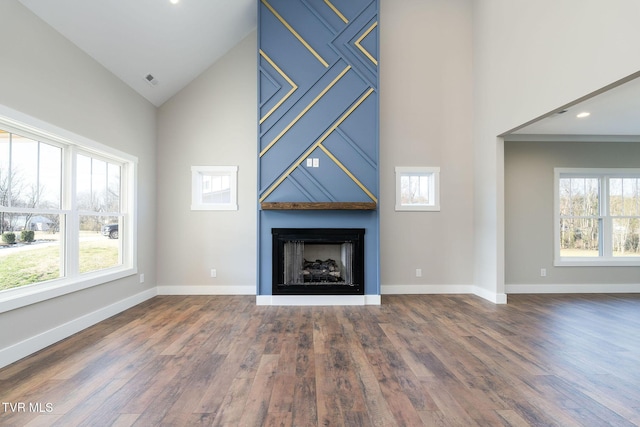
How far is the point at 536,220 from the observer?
208 inches

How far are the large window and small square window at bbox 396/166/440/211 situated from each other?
6.76ft

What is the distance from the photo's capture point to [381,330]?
3469mm

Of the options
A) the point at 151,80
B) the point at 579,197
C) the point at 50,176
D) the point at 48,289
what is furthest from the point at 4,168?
the point at 579,197

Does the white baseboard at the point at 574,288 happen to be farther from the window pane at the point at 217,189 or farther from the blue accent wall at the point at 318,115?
the window pane at the point at 217,189

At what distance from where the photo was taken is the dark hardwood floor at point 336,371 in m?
1.95

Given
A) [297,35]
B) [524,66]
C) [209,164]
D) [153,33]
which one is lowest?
[209,164]

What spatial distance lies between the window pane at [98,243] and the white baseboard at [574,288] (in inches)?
232

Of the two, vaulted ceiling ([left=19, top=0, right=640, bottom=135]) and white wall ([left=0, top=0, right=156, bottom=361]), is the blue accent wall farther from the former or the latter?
white wall ([left=0, top=0, right=156, bottom=361])

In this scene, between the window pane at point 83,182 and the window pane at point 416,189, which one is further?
the window pane at point 416,189

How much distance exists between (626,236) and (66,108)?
8.06 metres

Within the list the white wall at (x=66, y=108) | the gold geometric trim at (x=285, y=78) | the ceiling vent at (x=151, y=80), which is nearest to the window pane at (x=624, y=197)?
the gold geometric trim at (x=285, y=78)

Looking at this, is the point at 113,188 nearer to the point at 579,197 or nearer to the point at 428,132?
the point at 428,132

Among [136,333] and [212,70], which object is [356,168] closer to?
[212,70]

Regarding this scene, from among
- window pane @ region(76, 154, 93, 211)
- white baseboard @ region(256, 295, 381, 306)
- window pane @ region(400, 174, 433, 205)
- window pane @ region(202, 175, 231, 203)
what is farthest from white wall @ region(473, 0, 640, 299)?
window pane @ region(76, 154, 93, 211)
